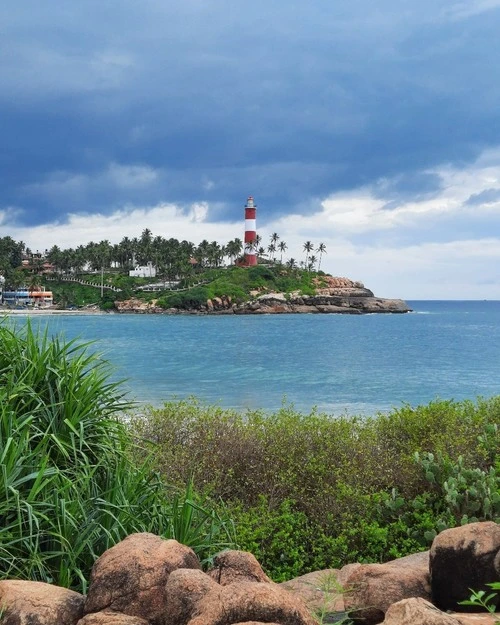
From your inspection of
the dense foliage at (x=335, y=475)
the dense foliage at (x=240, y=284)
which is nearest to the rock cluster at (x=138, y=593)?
the dense foliage at (x=335, y=475)

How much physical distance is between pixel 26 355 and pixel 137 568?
2839 mm

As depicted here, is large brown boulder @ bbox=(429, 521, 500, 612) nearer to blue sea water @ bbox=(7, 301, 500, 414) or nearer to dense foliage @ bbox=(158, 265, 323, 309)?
blue sea water @ bbox=(7, 301, 500, 414)

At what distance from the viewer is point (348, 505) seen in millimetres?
8375

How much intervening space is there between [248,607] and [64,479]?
7.95 feet

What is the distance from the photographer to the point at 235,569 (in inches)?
174

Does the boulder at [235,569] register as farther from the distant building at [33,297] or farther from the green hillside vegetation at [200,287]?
the distant building at [33,297]

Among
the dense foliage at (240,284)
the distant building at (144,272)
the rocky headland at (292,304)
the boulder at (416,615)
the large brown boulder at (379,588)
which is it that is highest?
the distant building at (144,272)

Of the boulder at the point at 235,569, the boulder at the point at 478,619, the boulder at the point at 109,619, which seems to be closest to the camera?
the boulder at the point at 109,619

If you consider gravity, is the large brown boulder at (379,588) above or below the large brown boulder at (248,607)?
below

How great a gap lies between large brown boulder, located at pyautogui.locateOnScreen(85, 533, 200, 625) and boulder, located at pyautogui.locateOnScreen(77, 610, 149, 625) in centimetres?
12

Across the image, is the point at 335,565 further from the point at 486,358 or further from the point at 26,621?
the point at 486,358

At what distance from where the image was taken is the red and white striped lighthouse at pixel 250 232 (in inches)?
5153

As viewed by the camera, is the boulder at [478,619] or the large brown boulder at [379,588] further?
the large brown boulder at [379,588]

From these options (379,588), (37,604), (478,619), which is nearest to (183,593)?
(37,604)
